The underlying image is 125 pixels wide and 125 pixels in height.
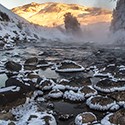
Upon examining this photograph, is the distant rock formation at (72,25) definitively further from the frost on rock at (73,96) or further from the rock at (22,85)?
the frost on rock at (73,96)

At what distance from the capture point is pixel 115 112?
46.6 feet

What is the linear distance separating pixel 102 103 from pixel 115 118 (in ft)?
7.01

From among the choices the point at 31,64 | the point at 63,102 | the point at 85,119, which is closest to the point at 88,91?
the point at 63,102

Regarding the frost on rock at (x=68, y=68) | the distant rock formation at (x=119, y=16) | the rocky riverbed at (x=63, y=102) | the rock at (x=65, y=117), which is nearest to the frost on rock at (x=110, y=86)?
the rocky riverbed at (x=63, y=102)

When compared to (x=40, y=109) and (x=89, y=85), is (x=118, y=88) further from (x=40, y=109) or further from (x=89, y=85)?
(x=40, y=109)

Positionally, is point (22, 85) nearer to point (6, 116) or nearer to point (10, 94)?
point (10, 94)

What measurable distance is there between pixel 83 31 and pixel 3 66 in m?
89.6

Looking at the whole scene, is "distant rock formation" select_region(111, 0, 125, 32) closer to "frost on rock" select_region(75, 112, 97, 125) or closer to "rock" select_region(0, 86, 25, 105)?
"rock" select_region(0, 86, 25, 105)

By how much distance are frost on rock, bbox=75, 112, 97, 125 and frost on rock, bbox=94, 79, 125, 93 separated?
4424mm

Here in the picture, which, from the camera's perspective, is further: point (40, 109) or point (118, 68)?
point (118, 68)

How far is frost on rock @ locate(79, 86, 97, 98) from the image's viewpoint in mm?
17250

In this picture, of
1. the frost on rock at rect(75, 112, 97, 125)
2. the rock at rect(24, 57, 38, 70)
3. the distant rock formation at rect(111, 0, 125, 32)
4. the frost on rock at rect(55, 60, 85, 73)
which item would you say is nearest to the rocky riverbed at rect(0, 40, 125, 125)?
the frost on rock at rect(75, 112, 97, 125)

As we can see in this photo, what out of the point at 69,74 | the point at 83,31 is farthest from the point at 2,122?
the point at 83,31

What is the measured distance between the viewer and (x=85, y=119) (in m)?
13.7
